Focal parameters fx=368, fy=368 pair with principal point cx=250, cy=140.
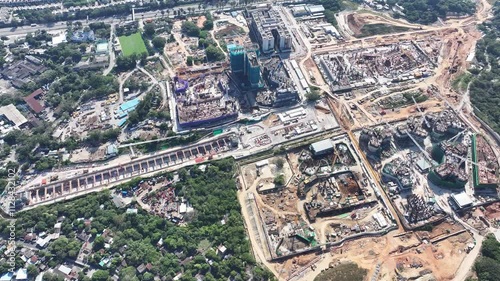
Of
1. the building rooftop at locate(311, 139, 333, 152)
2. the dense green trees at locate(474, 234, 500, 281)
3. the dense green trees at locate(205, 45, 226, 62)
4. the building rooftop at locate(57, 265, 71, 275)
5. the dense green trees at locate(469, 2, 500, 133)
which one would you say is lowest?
the dense green trees at locate(474, 234, 500, 281)

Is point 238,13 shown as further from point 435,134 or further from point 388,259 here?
point 388,259

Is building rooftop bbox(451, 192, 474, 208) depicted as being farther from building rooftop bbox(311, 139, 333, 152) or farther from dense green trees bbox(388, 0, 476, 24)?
dense green trees bbox(388, 0, 476, 24)

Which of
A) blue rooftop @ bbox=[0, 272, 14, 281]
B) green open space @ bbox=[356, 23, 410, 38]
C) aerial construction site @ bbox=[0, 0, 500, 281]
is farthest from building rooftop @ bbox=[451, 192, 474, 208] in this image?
blue rooftop @ bbox=[0, 272, 14, 281]

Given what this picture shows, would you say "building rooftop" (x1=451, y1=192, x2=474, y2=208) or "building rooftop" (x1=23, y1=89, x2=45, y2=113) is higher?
"building rooftop" (x1=23, y1=89, x2=45, y2=113)

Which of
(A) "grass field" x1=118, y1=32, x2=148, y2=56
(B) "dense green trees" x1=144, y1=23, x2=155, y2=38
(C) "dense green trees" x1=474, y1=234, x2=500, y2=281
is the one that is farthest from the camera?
(B) "dense green trees" x1=144, y1=23, x2=155, y2=38

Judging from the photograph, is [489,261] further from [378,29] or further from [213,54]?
[213,54]

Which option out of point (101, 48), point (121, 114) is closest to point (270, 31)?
point (121, 114)

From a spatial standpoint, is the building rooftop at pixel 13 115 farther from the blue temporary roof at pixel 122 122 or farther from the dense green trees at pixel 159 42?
the dense green trees at pixel 159 42

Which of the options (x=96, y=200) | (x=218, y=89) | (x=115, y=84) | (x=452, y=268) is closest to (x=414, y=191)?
(x=452, y=268)

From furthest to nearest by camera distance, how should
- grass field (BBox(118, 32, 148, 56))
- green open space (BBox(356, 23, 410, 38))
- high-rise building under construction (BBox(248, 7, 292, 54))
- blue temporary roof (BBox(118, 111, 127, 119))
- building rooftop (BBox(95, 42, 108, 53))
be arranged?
green open space (BBox(356, 23, 410, 38)) → grass field (BBox(118, 32, 148, 56)) → building rooftop (BBox(95, 42, 108, 53)) → high-rise building under construction (BBox(248, 7, 292, 54)) → blue temporary roof (BBox(118, 111, 127, 119))
